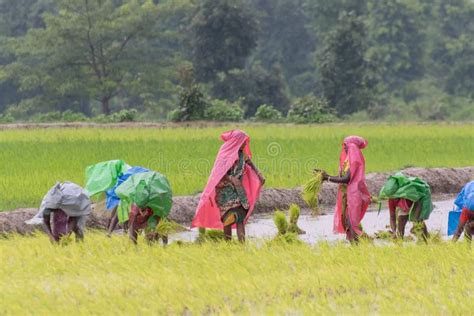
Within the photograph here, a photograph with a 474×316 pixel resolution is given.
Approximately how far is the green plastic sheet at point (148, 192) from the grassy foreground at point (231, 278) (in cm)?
36

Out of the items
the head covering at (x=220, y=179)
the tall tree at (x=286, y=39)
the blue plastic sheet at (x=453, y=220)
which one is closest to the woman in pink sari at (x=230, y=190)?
the head covering at (x=220, y=179)

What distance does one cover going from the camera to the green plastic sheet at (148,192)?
902 centimetres

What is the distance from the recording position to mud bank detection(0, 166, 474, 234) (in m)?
11.0

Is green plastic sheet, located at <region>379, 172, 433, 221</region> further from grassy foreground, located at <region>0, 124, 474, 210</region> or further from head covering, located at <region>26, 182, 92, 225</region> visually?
grassy foreground, located at <region>0, 124, 474, 210</region>

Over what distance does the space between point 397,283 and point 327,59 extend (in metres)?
28.9

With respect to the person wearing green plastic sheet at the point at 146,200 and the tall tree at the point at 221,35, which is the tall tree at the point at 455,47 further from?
the person wearing green plastic sheet at the point at 146,200

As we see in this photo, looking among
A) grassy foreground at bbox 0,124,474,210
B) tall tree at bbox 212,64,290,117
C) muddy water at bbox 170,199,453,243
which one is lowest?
tall tree at bbox 212,64,290,117

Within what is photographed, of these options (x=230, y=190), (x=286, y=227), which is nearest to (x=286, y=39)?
(x=286, y=227)

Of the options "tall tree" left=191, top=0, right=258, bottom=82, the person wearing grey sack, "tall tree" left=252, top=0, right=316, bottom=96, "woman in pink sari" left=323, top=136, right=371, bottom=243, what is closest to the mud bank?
the person wearing grey sack

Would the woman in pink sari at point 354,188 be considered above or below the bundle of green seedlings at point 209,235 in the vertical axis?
above

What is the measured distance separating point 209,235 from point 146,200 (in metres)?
1.14

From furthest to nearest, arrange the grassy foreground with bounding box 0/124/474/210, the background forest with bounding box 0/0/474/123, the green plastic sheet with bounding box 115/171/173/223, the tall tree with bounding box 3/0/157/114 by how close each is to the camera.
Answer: the tall tree with bounding box 3/0/157/114, the background forest with bounding box 0/0/474/123, the grassy foreground with bounding box 0/124/474/210, the green plastic sheet with bounding box 115/171/173/223

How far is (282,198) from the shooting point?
1365 centimetres

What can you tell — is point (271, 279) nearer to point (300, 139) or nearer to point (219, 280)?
point (219, 280)
